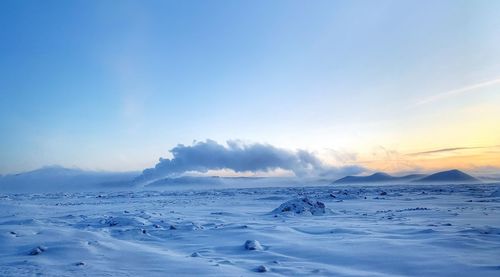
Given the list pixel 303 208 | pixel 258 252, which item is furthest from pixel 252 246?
pixel 303 208

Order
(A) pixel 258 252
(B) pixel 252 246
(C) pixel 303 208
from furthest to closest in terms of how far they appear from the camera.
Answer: (C) pixel 303 208, (B) pixel 252 246, (A) pixel 258 252

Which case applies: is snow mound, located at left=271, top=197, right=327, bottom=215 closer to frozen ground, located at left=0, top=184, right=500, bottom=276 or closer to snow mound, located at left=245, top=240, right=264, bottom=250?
frozen ground, located at left=0, top=184, right=500, bottom=276

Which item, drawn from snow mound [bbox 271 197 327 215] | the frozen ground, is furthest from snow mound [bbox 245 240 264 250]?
snow mound [bbox 271 197 327 215]

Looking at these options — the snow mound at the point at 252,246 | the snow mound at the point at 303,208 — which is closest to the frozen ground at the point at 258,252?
the snow mound at the point at 252,246

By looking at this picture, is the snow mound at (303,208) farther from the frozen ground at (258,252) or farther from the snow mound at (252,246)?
the snow mound at (252,246)

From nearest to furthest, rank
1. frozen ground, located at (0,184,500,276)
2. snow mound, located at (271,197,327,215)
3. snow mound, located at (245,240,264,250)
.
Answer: frozen ground, located at (0,184,500,276)
snow mound, located at (245,240,264,250)
snow mound, located at (271,197,327,215)

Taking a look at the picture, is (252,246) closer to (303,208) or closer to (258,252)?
(258,252)

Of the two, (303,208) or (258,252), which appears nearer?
(258,252)

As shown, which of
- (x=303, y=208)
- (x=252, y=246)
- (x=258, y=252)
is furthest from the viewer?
(x=303, y=208)

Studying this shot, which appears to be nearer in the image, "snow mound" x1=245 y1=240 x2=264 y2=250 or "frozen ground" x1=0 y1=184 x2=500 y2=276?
"frozen ground" x1=0 y1=184 x2=500 y2=276

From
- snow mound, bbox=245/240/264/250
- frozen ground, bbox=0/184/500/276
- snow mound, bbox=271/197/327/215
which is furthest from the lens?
snow mound, bbox=271/197/327/215

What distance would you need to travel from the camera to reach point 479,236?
774 cm

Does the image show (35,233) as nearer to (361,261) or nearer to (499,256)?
(361,261)

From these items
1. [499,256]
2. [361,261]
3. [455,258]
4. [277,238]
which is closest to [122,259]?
[277,238]
